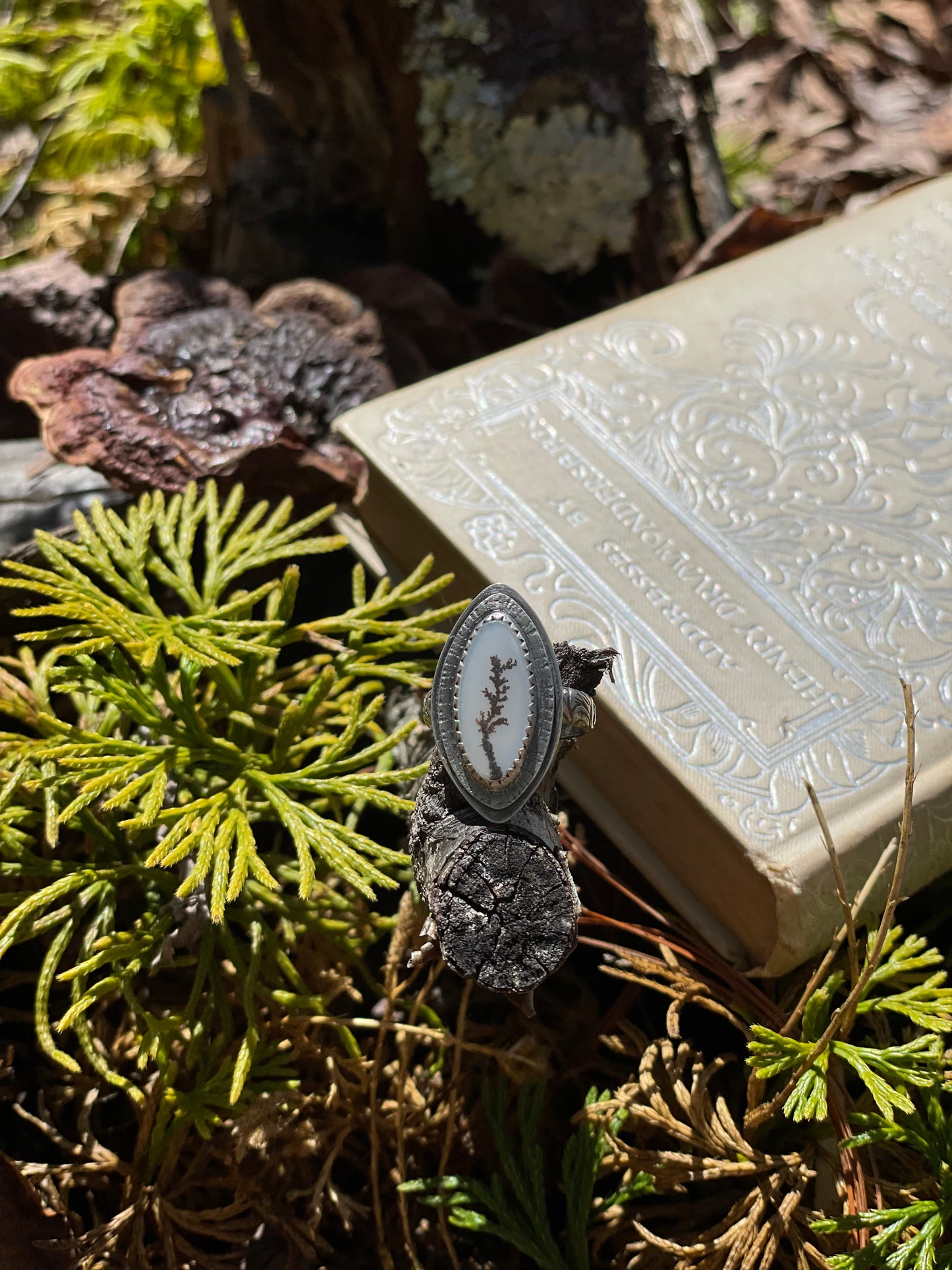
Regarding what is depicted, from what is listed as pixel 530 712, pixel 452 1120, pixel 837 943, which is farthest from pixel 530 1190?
pixel 530 712

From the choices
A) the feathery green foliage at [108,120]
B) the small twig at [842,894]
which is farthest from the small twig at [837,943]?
the feathery green foliage at [108,120]

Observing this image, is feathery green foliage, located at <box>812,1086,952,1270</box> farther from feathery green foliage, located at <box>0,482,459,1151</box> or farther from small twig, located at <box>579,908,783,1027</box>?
feathery green foliage, located at <box>0,482,459,1151</box>

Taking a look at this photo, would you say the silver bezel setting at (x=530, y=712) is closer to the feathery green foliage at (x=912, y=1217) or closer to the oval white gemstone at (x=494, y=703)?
the oval white gemstone at (x=494, y=703)

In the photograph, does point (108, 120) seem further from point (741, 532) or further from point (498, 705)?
point (498, 705)

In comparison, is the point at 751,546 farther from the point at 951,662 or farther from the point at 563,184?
the point at 563,184

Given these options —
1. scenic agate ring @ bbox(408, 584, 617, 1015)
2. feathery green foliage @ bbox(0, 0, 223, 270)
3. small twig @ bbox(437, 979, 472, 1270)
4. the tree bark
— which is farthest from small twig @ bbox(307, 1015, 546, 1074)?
feathery green foliage @ bbox(0, 0, 223, 270)
